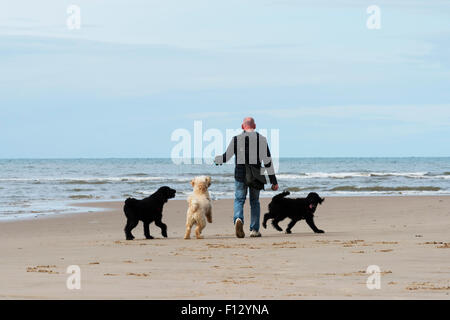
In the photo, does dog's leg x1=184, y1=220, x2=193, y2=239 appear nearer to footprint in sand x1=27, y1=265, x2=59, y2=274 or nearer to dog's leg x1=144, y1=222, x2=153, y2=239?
dog's leg x1=144, y1=222, x2=153, y2=239

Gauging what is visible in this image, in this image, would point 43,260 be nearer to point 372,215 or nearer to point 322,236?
point 322,236

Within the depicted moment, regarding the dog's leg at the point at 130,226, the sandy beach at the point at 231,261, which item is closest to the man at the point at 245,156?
the sandy beach at the point at 231,261

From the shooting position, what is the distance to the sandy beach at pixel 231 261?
619 cm

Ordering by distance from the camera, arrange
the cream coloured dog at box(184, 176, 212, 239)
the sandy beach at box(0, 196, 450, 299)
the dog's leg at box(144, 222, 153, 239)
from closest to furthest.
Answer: the sandy beach at box(0, 196, 450, 299)
the cream coloured dog at box(184, 176, 212, 239)
the dog's leg at box(144, 222, 153, 239)

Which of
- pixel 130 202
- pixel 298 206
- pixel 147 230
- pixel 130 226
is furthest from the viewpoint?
pixel 298 206

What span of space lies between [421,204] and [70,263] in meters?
12.9

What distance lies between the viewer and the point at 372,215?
1620 cm

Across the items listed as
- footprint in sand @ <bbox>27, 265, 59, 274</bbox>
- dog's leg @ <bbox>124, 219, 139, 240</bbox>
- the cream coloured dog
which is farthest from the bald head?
footprint in sand @ <bbox>27, 265, 59, 274</bbox>

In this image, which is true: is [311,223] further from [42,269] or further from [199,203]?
[42,269]

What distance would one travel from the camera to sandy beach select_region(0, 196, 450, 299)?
6.19 metres

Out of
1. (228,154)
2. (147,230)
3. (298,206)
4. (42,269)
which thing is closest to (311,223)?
(298,206)

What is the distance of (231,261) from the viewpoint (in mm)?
8328

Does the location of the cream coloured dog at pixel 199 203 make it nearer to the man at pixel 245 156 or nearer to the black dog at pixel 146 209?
the man at pixel 245 156
